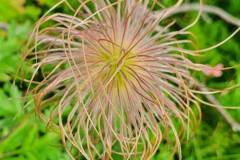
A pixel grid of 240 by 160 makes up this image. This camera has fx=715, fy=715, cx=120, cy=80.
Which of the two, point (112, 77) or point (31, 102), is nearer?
point (112, 77)

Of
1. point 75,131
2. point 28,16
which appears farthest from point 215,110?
point 28,16

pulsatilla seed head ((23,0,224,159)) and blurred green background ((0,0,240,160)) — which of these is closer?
pulsatilla seed head ((23,0,224,159))

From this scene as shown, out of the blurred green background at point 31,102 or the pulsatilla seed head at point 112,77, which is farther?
the blurred green background at point 31,102

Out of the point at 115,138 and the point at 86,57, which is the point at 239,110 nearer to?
the point at 115,138

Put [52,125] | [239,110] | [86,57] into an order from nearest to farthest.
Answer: [86,57] < [52,125] < [239,110]
